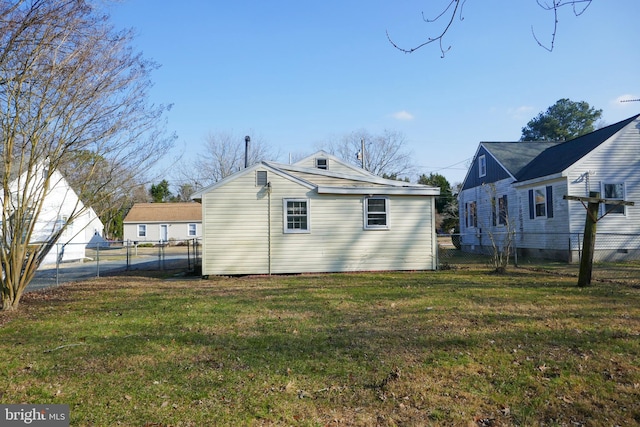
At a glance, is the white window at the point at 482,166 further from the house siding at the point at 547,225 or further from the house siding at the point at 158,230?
the house siding at the point at 158,230

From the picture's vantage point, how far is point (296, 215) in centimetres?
1308

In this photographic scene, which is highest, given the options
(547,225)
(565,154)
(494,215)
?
(565,154)

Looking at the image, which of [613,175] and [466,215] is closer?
[613,175]

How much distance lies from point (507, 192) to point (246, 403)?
63.0 ft

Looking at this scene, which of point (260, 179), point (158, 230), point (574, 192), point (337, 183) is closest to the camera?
point (260, 179)

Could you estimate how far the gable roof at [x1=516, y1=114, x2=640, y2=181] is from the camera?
52.4 feet

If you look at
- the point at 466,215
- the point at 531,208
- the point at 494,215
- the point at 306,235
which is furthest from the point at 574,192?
the point at 306,235

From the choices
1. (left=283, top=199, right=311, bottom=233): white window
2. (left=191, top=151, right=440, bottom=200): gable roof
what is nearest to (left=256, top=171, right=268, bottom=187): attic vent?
(left=191, top=151, right=440, bottom=200): gable roof

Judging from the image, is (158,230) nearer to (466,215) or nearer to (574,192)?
(466,215)

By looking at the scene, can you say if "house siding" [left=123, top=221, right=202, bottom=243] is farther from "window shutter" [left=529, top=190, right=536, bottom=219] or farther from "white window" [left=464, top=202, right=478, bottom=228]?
"window shutter" [left=529, top=190, right=536, bottom=219]

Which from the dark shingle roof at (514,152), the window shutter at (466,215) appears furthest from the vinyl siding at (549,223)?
the window shutter at (466,215)

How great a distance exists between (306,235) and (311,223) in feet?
1.33

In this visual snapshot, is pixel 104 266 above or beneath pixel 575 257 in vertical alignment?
beneath

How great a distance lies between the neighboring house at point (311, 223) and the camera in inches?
500
